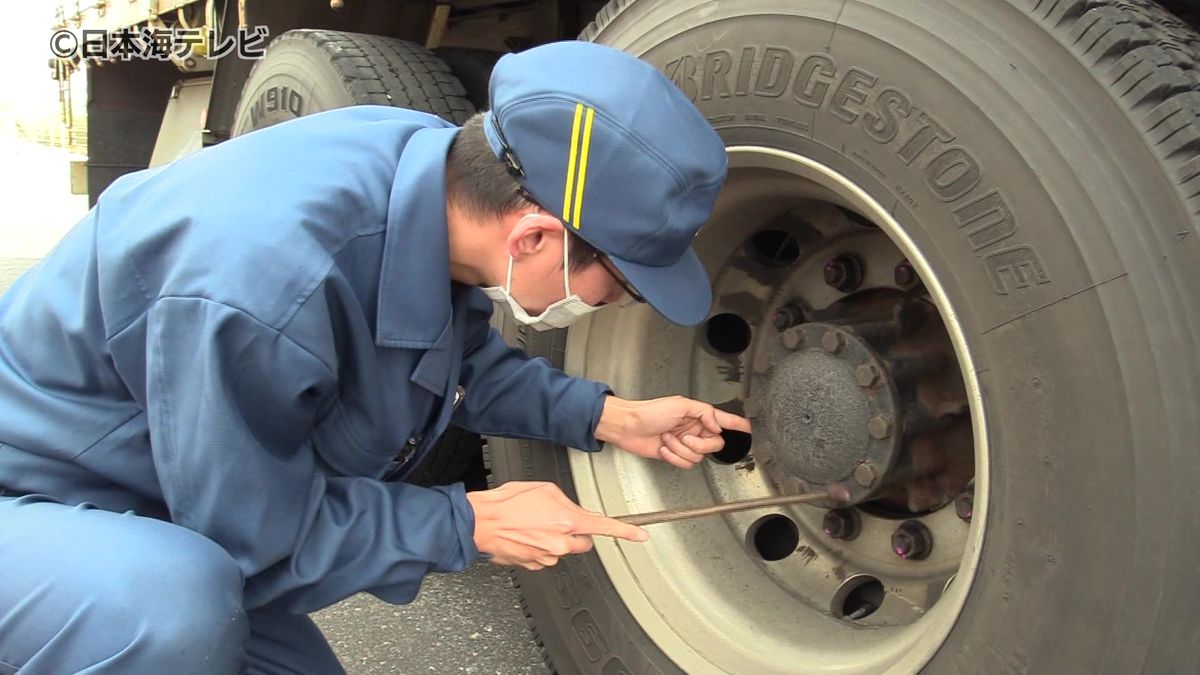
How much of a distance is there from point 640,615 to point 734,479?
13.8 inches

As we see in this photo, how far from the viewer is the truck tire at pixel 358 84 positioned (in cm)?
251

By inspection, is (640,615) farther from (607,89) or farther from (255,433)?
(607,89)

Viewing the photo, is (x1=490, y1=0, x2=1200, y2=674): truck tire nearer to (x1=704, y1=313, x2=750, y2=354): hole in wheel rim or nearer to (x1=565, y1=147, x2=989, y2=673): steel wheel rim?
(x1=565, y1=147, x2=989, y2=673): steel wheel rim

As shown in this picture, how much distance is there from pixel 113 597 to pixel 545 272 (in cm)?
73

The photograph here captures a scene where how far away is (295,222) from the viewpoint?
4.44 ft

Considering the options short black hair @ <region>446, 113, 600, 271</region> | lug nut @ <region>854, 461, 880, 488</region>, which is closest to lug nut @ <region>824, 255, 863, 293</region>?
lug nut @ <region>854, 461, 880, 488</region>

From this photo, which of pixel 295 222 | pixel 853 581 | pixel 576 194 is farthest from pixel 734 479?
pixel 295 222

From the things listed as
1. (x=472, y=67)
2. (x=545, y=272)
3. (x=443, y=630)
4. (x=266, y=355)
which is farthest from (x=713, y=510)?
(x=472, y=67)

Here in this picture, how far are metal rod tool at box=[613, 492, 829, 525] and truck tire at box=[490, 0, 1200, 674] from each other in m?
0.05

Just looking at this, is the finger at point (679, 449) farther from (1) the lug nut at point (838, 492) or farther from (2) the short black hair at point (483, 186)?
(2) the short black hair at point (483, 186)

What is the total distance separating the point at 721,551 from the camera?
194cm

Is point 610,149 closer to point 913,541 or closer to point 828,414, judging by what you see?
point 828,414

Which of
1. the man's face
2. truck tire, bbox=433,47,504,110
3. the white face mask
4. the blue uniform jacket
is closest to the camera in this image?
the blue uniform jacket

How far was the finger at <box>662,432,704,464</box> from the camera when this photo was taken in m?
1.93
